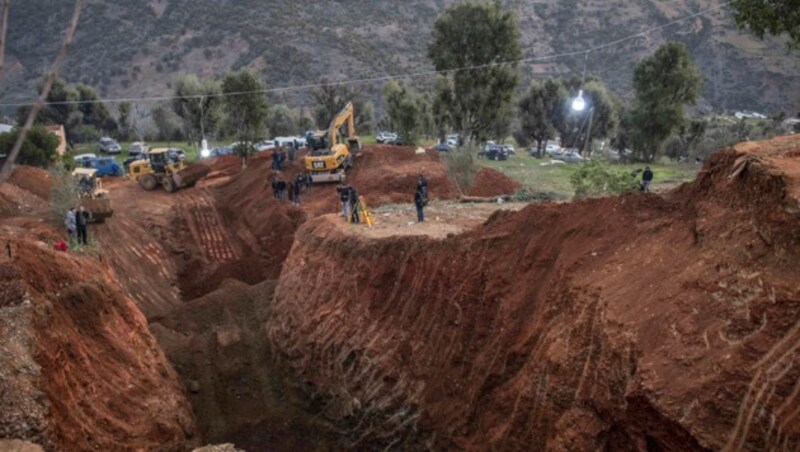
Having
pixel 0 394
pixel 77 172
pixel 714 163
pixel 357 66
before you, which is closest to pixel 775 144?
pixel 714 163

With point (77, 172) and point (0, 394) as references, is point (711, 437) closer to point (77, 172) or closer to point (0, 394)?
point (0, 394)

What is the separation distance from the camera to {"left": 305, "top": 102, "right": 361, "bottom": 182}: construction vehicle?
32.0 meters

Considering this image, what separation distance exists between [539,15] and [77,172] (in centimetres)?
8628

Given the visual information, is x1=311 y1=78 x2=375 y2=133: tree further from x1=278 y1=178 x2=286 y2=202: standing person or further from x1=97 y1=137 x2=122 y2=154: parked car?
x1=97 y1=137 x2=122 y2=154: parked car

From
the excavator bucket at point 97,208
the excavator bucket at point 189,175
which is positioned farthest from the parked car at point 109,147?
the excavator bucket at point 97,208

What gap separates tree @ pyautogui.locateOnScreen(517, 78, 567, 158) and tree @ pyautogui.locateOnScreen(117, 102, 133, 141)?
46.8 metres

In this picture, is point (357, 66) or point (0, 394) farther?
point (357, 66)

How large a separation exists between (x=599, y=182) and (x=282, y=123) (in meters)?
56.4

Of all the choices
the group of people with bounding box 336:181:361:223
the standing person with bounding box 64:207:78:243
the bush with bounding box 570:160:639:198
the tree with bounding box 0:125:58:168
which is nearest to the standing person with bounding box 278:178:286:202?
the group of people with bounding box 336:181:361:223

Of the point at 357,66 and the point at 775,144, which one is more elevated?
the point at 357,66

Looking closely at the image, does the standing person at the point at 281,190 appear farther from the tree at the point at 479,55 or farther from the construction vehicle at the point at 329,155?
the tree at the point at 479,55

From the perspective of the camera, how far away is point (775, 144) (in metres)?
11.1

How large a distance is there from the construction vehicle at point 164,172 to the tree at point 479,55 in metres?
18.2

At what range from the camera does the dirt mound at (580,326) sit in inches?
313
